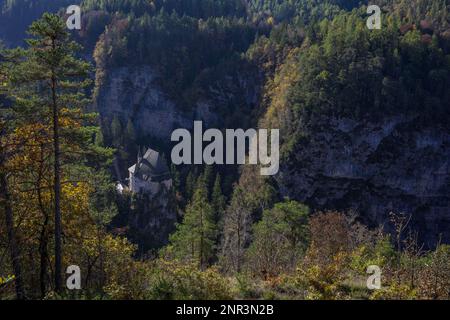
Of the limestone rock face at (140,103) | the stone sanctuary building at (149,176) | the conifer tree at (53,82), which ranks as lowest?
the stone sanctuary building at (149,176)

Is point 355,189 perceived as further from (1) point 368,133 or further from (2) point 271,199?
(2) point 271,199

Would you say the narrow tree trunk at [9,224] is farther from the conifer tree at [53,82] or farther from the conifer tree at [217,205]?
the conifer tree at [217,205]

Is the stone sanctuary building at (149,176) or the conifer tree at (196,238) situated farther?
the stone sanctuary building at (149,176)

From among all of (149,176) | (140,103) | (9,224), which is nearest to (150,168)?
(149,176)

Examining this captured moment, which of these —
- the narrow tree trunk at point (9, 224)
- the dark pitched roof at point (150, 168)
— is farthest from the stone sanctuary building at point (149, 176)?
the narrow tree trunk at point (9, 224)

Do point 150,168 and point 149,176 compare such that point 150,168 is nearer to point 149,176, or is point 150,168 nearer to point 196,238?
point 149,176
